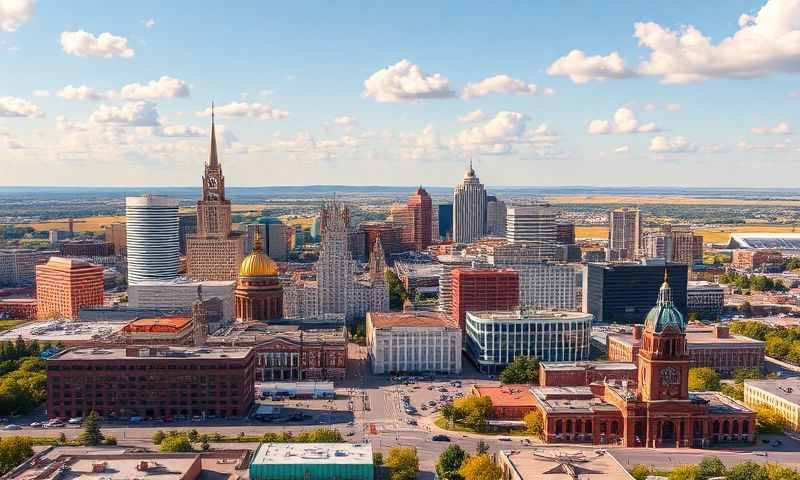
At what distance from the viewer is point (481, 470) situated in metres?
98.0

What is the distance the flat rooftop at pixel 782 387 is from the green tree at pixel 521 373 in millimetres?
34723

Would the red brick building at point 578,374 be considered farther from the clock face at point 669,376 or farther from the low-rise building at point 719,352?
the clock face at point 669,376

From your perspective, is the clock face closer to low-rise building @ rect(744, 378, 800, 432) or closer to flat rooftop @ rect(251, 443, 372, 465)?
low-rise building @ rect(744, 378, 800, 432)

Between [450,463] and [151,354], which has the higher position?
[151,354]

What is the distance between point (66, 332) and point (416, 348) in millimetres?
77109

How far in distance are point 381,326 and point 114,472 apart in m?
84.0

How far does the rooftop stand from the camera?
559 feet

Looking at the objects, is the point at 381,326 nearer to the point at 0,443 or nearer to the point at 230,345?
the point at 230,345

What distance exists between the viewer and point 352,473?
300 ft

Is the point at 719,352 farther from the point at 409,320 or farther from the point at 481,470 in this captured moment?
the point at 481,470

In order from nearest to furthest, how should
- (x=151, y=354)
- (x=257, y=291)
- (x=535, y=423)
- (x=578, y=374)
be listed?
(x=535, y=423), (x=151, y=354), (x=578, y=374), (x=257, y=291)

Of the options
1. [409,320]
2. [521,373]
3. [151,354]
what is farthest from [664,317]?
[151,354]

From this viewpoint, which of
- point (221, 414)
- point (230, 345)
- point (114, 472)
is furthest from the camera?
point (230, 345)

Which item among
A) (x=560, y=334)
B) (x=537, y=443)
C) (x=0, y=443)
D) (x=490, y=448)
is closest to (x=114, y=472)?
(x=0, y=443)
